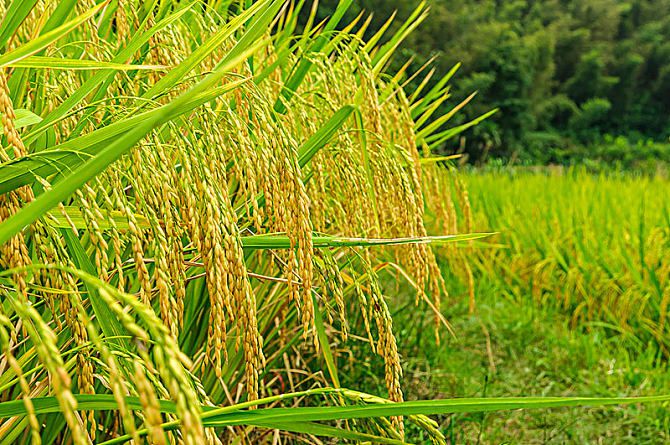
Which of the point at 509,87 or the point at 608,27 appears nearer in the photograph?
the point at 509,87

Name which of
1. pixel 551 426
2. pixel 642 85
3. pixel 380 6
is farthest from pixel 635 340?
pixel 642 85

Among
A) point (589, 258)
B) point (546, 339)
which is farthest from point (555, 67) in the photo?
point (546, 339)

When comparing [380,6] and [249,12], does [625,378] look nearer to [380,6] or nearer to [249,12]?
[249,12]

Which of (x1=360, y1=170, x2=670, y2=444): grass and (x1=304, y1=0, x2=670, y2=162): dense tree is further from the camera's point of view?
(x1=304, y1=0, x2=670, y2=162): dense tree

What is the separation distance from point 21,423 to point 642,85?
87.6 feet

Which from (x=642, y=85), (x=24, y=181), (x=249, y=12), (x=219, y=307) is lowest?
(x=642, y=85)

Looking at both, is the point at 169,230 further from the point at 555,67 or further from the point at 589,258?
the point at 555,67

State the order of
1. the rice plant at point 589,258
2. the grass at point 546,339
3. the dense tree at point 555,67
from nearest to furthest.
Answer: the grass at point 546,339 < the rice plant at point 589,258 < the dense tree at point 555,67

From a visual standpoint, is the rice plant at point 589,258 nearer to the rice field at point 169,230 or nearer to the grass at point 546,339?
the grass at point 546,339

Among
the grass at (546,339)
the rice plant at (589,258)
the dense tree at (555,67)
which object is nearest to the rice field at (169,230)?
the grass at (546,339)

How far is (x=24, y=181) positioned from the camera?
76cm

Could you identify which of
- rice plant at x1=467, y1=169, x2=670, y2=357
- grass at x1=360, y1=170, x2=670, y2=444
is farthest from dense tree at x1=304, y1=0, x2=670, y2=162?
grass at x1=360, y1=170, x2=670, y2=444

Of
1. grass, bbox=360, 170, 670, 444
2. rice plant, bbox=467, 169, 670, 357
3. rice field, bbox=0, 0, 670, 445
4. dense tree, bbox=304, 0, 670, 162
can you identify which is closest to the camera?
rice field, bbox=0, 0, 670, 445

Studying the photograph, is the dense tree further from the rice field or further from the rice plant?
the rice field
